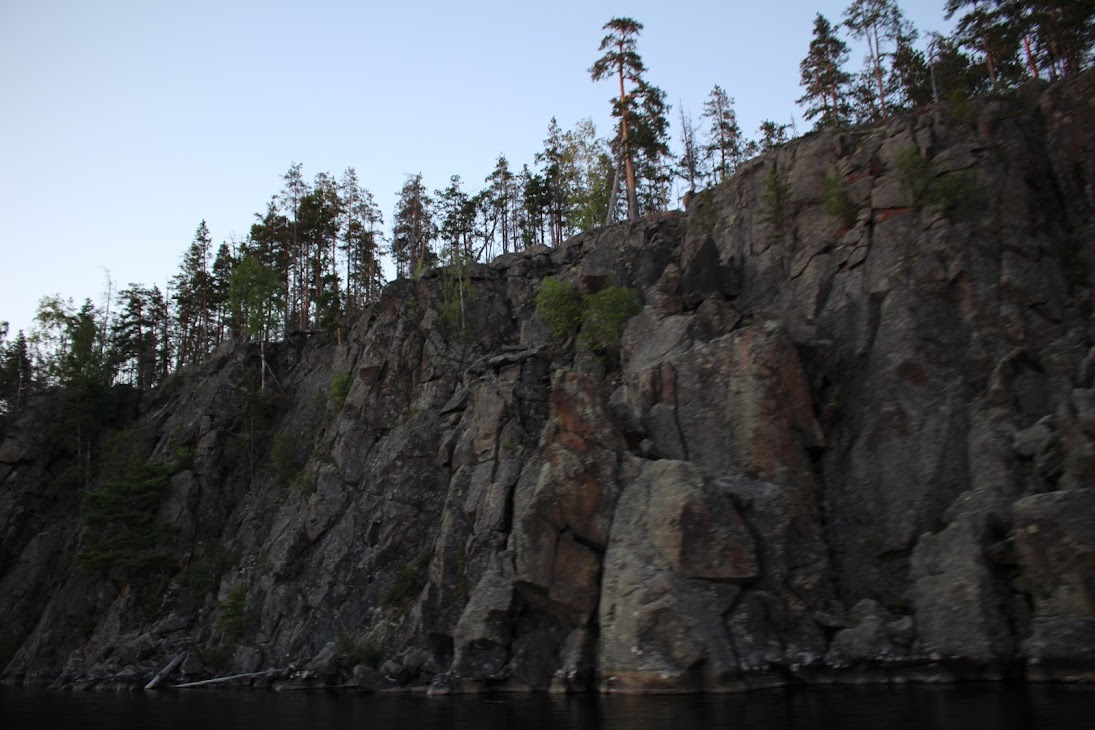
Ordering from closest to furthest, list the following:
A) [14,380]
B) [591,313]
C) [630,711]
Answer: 1. [630,711]
2. [591,313]
3. [14,380]

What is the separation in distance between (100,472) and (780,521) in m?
55.7

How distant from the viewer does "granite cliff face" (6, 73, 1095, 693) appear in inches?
1027

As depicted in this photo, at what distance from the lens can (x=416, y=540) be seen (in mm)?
42812

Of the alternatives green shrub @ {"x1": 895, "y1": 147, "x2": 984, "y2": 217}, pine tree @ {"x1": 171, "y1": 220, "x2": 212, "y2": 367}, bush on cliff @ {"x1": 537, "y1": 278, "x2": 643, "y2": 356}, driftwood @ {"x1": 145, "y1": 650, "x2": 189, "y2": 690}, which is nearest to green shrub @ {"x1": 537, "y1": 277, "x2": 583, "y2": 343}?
bush on cliff @ {"x1": 537, "y1": 278, "x2": 643, "y2": 356}

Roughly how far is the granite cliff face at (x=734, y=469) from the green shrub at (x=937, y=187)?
0.19 metres

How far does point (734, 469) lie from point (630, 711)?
12.0 meters

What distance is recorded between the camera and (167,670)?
43719 millimetres

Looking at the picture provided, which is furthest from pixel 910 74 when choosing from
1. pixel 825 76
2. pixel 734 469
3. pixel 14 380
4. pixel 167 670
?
pixel 14 380

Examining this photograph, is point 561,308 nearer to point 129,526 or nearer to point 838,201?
point 838,201

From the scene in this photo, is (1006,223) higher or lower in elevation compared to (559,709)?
higher

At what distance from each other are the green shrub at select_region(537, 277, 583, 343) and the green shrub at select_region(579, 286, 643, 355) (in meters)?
2.08

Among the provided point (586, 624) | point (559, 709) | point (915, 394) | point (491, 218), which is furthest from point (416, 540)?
point (491, 218)

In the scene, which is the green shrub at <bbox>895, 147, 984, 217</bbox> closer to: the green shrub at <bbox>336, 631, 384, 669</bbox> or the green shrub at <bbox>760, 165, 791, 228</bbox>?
the green shrub at <bbox>760, 165, 791, 228</bbox>

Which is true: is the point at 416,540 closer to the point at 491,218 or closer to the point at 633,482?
the point at 633,482
